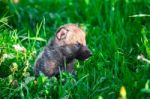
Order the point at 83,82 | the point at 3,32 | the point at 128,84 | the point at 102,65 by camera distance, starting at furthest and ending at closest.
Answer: the point at 3,32
the point at 102,65
the point at 83,82
the point at 128,84

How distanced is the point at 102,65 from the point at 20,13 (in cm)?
271

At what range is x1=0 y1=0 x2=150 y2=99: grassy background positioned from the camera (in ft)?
18.5

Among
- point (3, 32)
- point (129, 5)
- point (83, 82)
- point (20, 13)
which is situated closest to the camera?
point (83, 82)

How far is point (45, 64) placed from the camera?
645cm

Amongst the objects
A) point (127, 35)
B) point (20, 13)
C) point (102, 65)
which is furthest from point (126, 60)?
point (20, 13)

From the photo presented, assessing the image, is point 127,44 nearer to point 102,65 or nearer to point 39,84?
point 102,65

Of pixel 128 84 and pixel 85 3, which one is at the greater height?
pixel 85 3

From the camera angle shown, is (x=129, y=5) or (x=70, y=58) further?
(x=129, y=5)

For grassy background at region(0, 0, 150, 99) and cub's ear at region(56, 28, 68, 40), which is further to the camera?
cub's ear at region(56, 28, 68, 40)

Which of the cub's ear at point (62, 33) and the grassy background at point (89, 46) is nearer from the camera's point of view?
the grassy background at point (89, 46)

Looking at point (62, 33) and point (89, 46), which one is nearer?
point (62, 33)

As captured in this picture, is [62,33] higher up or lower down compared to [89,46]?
higher up

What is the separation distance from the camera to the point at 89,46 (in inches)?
289

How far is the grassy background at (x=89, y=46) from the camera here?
5645 millimetres
